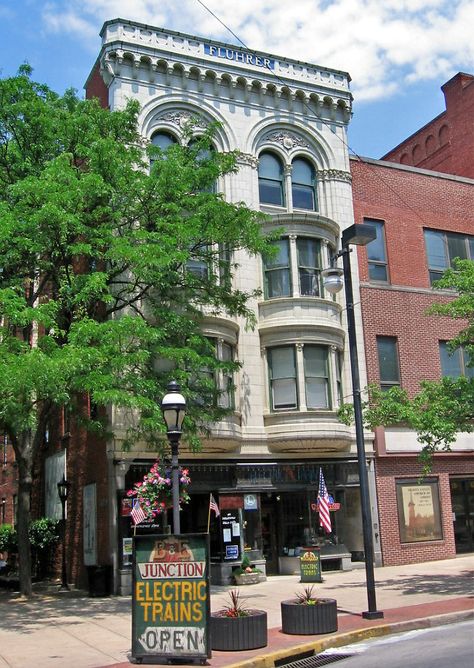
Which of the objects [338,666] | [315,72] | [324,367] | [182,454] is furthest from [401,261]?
[338,666]

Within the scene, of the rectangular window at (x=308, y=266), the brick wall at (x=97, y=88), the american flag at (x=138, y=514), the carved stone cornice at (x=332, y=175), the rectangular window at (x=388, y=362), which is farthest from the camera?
the carved stone cornice at (x=332, y=175)

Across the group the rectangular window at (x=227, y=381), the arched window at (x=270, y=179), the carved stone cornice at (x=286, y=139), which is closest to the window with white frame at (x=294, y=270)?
the arched window at (x=270, y=179)

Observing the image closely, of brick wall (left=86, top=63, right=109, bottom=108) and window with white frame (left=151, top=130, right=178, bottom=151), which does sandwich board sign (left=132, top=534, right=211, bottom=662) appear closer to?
window with white frame (left=151, top=130, right=178, bottom=151)

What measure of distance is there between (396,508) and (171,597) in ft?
50.4

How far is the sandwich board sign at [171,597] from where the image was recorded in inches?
387

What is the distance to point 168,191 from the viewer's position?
18.0 metres

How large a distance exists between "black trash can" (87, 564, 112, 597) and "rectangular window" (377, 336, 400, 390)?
418 inches

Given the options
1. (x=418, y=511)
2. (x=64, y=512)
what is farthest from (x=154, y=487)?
(x=418, y=511)

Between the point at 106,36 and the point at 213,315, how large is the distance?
9588 mm

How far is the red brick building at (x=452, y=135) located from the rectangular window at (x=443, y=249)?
5111mm

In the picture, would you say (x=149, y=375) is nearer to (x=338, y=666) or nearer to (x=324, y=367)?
(x=324, y=367)

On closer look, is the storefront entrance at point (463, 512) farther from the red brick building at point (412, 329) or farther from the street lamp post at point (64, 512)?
the street lamp post at point (64, 512)

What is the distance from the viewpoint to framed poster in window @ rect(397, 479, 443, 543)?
2405 cm

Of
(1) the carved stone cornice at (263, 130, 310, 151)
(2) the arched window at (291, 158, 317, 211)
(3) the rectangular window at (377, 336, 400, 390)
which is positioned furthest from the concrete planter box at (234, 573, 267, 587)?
(1) the carved stone cornice at (263, 130, 310, 151)
